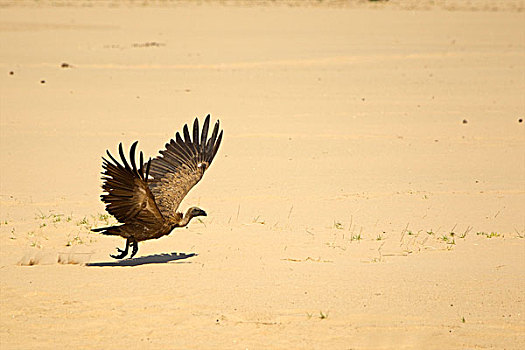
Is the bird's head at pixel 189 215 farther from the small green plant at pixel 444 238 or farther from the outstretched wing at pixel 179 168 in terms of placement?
the small green plant at pixel 444 238

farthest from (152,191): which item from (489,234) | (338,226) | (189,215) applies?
(489,234)

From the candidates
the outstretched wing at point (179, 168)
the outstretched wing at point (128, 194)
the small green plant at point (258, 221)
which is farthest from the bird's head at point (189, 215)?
the small green plant at point (258, 221)

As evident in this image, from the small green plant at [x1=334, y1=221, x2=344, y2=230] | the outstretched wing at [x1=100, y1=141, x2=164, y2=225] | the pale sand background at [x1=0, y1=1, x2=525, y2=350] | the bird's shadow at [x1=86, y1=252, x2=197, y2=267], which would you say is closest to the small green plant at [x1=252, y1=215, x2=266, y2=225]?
the pale sand background at [x1=0, y1=1, x2=525, y2=350]

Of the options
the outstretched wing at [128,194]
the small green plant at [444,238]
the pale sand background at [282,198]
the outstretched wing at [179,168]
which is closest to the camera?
the pale sand background at [282,198]

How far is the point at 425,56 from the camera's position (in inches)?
1031

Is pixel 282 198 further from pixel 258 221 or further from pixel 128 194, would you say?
pixel 128 194

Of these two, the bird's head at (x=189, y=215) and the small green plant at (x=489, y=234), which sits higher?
the bird's head at (x=189, y=215)

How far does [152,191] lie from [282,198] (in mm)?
3284

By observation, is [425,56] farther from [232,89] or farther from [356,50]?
[232,89]

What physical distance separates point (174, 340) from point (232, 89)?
49.8 ft

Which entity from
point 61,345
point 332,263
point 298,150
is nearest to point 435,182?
point 298,150

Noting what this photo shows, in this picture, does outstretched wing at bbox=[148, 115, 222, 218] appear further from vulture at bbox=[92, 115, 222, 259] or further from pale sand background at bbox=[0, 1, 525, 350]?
pale sand background at bbox=[0, 1, 525, 350]

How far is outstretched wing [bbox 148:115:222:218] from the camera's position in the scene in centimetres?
763

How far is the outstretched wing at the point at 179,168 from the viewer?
7.63 meters
